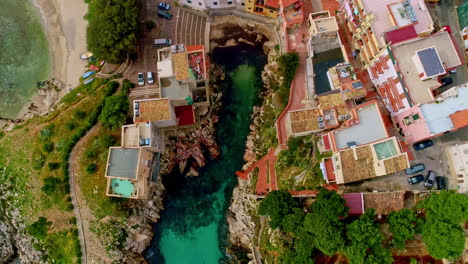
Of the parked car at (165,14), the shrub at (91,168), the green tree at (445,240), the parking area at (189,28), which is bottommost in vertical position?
the green tree at (445,240)

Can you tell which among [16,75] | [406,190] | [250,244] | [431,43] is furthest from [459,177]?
[16,75]

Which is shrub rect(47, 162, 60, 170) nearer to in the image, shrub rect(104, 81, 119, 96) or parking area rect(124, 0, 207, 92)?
shrub rect(104, 81, 119, 96)

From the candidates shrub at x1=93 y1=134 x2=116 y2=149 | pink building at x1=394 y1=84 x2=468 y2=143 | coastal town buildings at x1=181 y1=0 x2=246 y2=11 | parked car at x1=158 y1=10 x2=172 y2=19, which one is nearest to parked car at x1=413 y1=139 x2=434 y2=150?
pink building at x1=394 y1=84 x2=468 y2=143

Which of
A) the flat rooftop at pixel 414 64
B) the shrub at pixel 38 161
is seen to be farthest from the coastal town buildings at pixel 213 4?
the shrub at pixel 38 161

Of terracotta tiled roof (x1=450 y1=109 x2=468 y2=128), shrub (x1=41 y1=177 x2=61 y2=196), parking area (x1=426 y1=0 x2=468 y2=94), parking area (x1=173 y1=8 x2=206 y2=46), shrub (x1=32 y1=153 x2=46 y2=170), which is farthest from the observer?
parking area (x1=173 y1=8 x2=206 y2=46)

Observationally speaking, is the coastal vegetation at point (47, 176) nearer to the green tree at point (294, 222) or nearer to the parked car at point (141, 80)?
the parked car at point (141, 80)

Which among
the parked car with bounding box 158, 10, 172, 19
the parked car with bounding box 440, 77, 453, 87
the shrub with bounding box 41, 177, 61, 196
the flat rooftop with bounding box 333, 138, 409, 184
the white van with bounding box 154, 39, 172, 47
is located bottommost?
the flat rooftop with bounding box 333, 138, 409, 184
